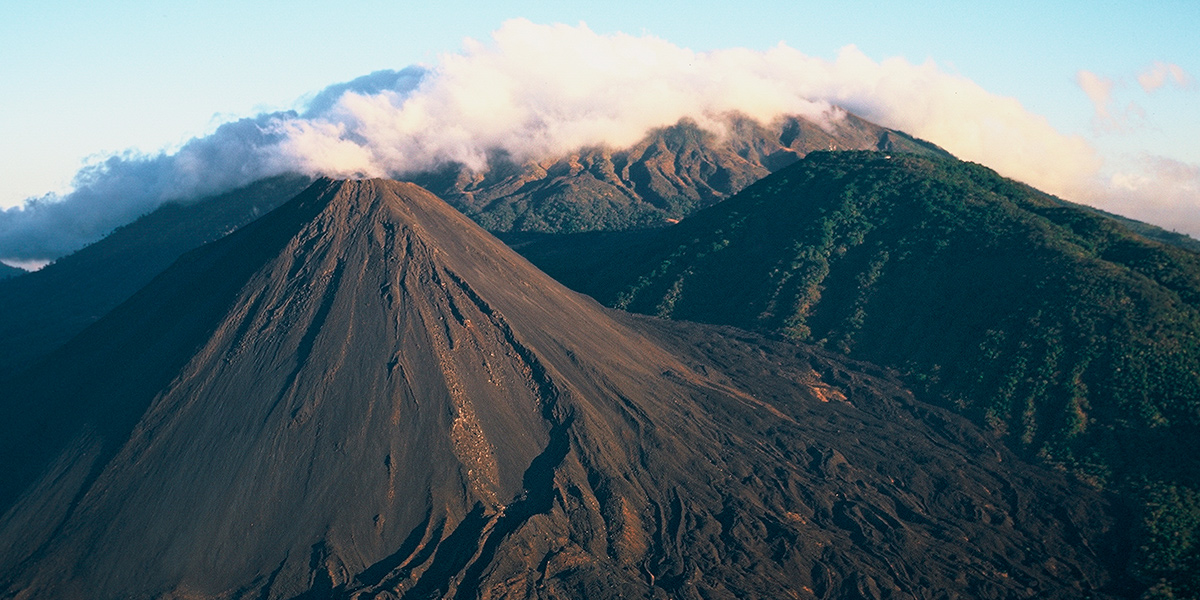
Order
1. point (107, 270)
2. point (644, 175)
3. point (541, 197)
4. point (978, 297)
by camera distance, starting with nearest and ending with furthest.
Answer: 1. point (978, 297)
2. point (107, 270)
3. point (541, 197)
4. point (644, 175)

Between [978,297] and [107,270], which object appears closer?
[978,297]

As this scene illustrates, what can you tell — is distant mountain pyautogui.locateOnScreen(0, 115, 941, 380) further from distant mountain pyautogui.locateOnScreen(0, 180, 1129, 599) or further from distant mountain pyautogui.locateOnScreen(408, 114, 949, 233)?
distant mountain pyautogui.locateOnScreen(0, 180, 1129, 599)

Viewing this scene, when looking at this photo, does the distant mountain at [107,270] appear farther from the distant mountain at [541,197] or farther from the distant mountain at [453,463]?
the distant mountain at [453,463]

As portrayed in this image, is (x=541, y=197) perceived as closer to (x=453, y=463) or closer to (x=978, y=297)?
(x=978, y=297)

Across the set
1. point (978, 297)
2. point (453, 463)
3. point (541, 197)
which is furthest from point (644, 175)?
point (453, 463)

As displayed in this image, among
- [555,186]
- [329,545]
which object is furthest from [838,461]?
[555,186]

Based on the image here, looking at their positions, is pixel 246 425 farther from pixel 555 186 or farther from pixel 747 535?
pixel 555 186
